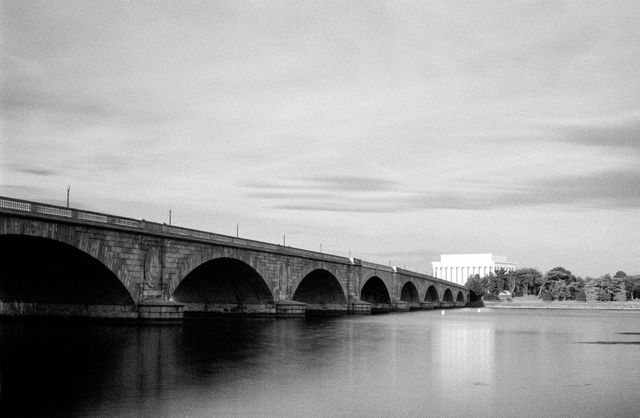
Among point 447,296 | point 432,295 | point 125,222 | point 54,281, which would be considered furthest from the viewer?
point 447,296

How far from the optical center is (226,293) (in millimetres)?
57094

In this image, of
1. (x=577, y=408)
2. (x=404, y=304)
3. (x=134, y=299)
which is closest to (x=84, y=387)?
(x=577, y=408)

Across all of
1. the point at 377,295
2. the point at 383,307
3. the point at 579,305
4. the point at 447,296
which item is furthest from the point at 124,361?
the point at 447,296

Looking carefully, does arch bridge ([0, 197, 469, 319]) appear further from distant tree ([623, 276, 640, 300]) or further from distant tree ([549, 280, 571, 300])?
distant tree ([623, 276, 640, 300])

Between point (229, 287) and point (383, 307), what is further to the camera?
point (383, 307)

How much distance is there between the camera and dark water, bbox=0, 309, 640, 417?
653 inches

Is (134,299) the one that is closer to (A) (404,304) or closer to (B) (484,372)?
(B) (484,372)

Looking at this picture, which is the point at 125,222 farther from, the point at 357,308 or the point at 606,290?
the point at 606,290

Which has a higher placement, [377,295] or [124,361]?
[124,361]

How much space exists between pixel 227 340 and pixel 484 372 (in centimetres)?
1504

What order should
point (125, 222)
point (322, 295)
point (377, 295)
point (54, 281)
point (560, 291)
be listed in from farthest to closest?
point (560, 291) → point (377, 295) → point (322, 295) → point (54, 281) → point (125, 222)

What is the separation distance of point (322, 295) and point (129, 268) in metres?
37.8

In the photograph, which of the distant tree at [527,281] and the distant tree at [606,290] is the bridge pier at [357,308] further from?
the distant tree at [527,281]

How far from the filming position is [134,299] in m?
38.9
